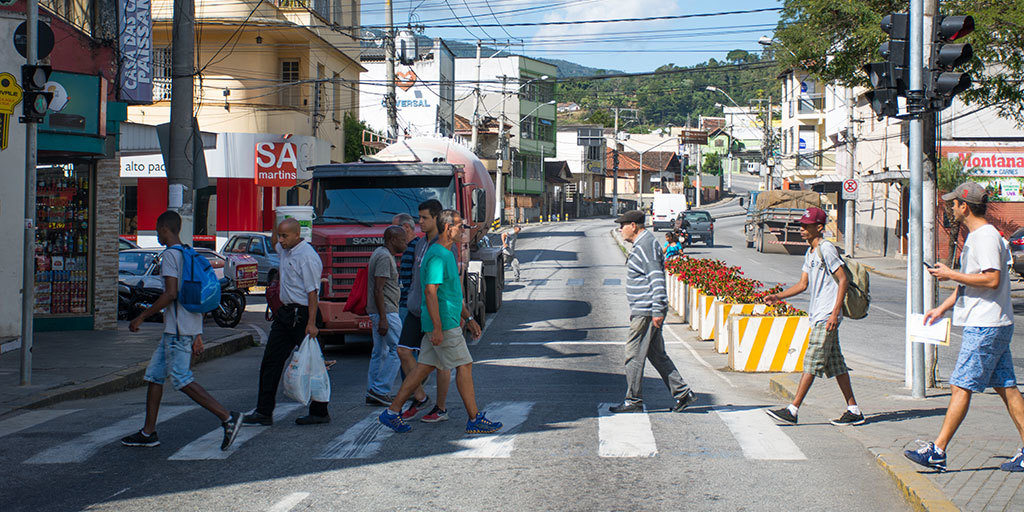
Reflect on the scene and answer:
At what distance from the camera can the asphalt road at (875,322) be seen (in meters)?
14.2

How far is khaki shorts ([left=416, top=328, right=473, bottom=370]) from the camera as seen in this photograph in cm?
842

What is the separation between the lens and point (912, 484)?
641 centimetres

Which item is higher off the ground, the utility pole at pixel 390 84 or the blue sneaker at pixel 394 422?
the utility pole at pixel 390 84

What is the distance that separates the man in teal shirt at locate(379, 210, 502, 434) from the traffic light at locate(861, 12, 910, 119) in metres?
4.88

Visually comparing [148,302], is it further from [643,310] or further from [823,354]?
[823,354]

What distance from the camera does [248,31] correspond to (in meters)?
35.7

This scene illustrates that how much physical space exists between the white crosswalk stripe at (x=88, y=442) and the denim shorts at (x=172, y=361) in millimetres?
755

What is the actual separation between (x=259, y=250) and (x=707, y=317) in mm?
15024

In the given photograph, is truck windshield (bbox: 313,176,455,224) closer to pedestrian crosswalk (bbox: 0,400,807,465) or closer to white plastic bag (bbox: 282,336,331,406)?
pedestrian crosswalk (bbox: 0,400,807,465)

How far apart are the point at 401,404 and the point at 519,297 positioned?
735 inches

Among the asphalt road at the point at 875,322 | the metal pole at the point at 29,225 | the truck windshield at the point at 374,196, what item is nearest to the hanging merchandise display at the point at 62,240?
the truck windshield at the point at 374,196

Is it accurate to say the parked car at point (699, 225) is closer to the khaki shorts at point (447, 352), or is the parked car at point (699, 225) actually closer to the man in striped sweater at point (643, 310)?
the man in striped sweater at point (643, 310)

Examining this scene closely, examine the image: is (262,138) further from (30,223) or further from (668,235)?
(30,223)

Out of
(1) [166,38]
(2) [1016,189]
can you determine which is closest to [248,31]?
(1) [166,38]
